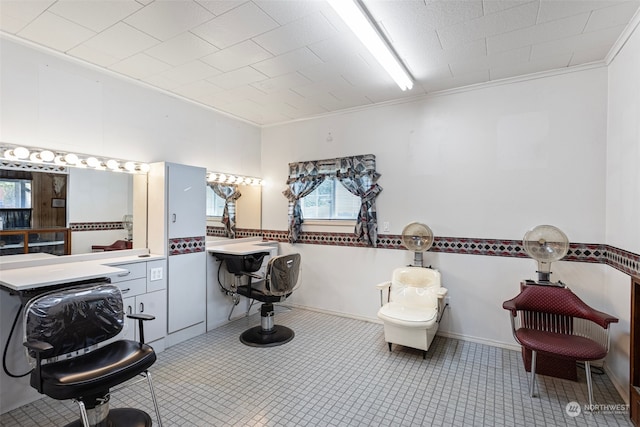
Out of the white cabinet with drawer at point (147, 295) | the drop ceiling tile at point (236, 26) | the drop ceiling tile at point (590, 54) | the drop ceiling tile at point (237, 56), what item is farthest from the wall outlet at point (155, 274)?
the drop ceiling tile at point (590, 54)

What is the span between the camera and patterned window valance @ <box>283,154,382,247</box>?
394 cm

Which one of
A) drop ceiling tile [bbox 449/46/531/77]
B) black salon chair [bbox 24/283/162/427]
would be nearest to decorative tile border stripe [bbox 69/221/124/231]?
black salon chair [bbox 24/283/162/427]

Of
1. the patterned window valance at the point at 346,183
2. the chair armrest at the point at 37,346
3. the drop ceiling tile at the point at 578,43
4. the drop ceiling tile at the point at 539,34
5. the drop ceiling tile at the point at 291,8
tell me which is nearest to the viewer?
the chair armrest at the point at 37,346

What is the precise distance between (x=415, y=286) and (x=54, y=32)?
3.99 meters

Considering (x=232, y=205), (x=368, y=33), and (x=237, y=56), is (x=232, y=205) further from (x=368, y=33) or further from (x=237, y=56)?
(x=368, y=33)

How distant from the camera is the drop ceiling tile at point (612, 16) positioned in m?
2.08

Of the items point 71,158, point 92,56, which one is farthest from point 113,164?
point 92,56

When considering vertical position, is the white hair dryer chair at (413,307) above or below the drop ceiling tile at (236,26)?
A: below

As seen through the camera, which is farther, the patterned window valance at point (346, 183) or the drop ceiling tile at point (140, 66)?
the patterned window valance at point (346, 183)

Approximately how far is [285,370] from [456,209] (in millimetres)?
2449

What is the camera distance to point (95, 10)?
7.06ft

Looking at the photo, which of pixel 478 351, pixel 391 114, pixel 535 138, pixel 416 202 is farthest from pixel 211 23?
pixel 478 351

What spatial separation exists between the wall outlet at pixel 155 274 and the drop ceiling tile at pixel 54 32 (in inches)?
82.5

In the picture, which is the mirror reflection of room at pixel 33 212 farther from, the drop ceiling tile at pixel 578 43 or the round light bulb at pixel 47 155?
the drop ceiling tile at pixel 578 43
